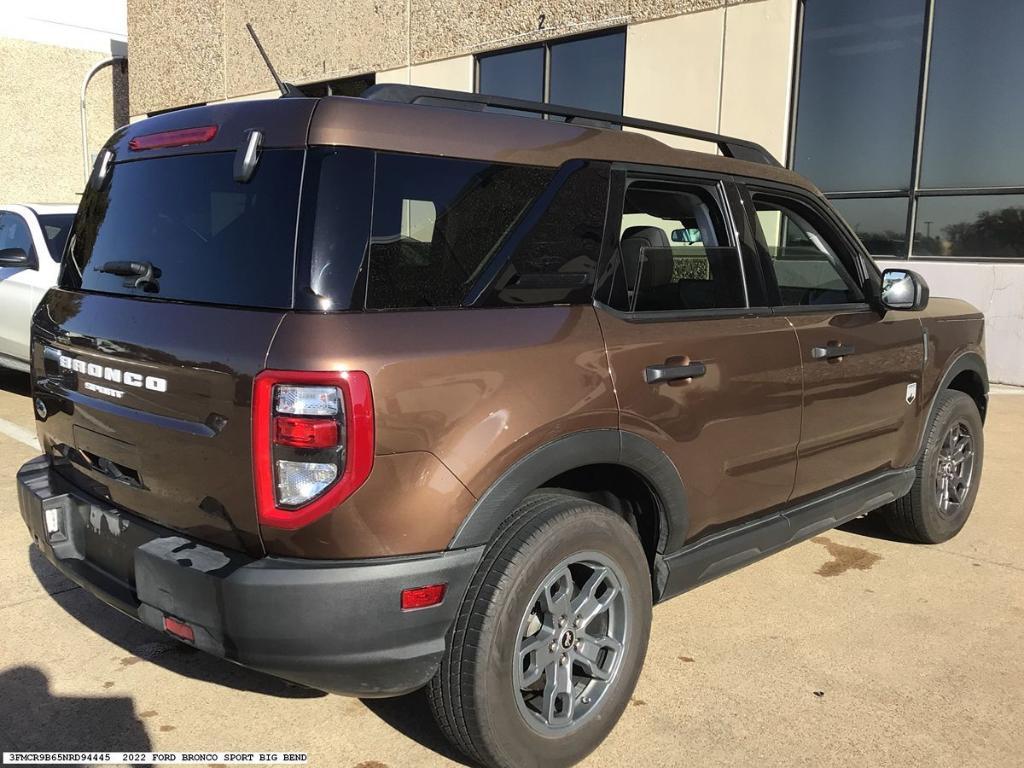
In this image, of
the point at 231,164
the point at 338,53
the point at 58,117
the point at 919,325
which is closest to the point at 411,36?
the point at 338,53

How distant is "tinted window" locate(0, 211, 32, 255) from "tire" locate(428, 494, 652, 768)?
6.26m

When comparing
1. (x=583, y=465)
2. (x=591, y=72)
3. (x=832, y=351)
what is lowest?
(x=583, y=465)

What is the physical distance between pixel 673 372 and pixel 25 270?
6.28 meters

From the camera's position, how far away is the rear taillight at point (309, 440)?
2.01 m

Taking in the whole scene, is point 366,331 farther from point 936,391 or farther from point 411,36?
point 411,36

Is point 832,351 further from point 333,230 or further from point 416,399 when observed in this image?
point 333,230

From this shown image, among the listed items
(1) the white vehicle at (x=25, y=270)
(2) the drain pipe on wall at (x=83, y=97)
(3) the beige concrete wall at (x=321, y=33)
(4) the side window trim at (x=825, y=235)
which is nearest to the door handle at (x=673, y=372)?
(4) the side window trim at (x=825, y=235)

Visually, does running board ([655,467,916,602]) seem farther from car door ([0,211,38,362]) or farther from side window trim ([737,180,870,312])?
car door ([0,211,38,362])

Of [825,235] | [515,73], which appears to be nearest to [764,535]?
[825,235]

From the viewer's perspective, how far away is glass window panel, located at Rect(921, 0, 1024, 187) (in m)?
8.59

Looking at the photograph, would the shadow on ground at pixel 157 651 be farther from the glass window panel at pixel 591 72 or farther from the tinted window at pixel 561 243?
the glass window panel at pixel 591 72

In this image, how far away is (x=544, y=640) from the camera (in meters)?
2.48

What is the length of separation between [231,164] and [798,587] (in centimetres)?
306

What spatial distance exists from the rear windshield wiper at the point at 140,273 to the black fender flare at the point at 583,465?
3.70 ft
